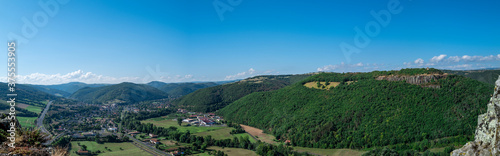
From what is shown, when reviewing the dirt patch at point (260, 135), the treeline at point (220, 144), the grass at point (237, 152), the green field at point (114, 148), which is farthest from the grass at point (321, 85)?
the green field at point (114, 148)

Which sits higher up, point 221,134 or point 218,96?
point 218,96

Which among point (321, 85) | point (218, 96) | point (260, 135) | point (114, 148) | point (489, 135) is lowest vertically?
point (260, 135)

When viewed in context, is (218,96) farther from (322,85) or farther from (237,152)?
(237,152)

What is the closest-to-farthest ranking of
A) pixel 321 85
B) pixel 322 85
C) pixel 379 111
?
pixel 379 111
pixel 322 85
pixel 321 85

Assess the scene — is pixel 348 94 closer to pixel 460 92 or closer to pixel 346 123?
pixel 346 123


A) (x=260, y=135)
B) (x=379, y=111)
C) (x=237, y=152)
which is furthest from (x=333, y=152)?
(x=260, y=135)

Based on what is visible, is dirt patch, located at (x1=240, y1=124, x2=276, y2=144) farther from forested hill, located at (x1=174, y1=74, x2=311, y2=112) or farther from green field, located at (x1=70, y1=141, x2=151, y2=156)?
forested hill, located at (x1=174, y1=74, x2=311, y2=112)

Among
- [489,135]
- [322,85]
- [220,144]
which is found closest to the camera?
[489,135]

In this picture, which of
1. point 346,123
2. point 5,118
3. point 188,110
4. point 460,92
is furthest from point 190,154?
point 188,110
